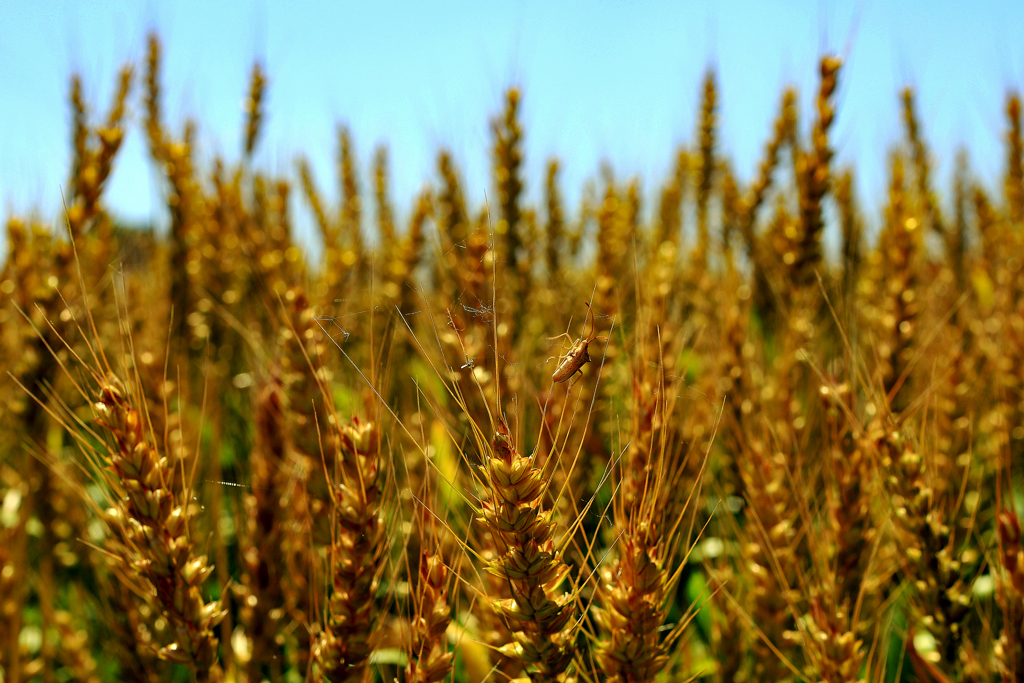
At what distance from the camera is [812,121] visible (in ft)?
6.29

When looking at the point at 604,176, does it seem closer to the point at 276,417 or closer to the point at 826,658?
the point at 276,417

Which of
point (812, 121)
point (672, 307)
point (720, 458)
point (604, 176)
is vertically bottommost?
point (720, 458)

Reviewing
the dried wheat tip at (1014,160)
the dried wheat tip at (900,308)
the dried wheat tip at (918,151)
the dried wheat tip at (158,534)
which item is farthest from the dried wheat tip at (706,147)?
the dried wheat tip at (158,534)

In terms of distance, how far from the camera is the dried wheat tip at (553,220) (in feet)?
8.68

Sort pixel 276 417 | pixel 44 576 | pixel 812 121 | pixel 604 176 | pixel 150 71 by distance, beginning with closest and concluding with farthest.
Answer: pixel 276 417 < pixel 44 576 < pixel 812 121 < pixel 150 71 < pixel 604 176

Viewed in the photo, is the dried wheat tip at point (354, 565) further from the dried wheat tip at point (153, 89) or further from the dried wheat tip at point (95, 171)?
the dried wheat tip at point (153, 89)

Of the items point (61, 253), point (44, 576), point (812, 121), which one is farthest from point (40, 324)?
point (812, 121)

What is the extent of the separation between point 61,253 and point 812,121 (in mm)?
2224

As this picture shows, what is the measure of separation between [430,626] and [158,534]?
1.29ft

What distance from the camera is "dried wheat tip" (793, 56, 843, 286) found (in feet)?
6.07

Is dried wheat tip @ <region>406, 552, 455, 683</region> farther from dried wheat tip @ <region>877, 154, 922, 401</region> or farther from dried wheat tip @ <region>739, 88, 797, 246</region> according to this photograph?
dried wheat tip @ <region>739, 88, 797, 246</region>

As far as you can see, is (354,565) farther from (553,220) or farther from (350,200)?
(350,200)

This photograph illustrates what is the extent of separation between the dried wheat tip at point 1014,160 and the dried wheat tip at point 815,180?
1479 millimetres

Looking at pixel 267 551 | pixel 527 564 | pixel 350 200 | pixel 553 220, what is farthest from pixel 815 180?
pixel 350 200
